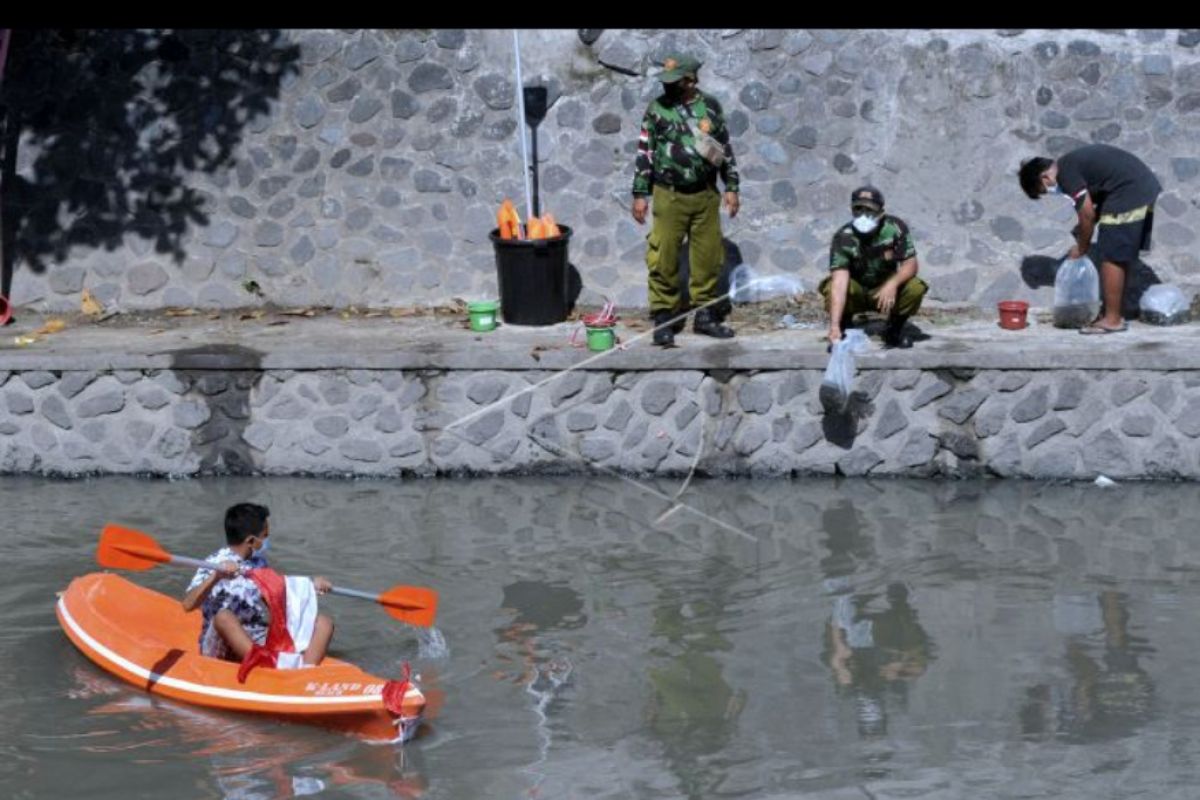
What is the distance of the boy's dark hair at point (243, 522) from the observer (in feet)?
25.6

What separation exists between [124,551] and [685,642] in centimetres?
265

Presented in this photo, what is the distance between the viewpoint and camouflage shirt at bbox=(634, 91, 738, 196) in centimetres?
1145

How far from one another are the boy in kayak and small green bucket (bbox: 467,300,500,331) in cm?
406

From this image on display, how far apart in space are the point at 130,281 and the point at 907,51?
220 inches

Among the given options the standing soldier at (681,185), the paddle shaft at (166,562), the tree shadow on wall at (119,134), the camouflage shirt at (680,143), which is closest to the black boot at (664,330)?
the standing soldier at (681,185)

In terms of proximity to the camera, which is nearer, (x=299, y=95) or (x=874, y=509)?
(x=874, y=509)

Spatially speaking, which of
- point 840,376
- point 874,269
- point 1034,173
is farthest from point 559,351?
point 1034,173

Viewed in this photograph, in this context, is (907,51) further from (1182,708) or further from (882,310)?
(1182,708)

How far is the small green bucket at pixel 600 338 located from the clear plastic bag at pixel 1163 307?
11.4 feet

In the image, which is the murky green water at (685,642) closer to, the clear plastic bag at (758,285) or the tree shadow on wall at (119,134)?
the clear plastic bag at (758,285)

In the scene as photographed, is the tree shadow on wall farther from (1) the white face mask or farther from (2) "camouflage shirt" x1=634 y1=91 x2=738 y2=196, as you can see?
(1) the white face mask

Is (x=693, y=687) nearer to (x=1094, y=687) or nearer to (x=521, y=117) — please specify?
(x=1094, y=687)

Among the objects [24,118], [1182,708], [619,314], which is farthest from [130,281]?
[1182,708]

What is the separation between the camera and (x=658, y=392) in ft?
36.9
